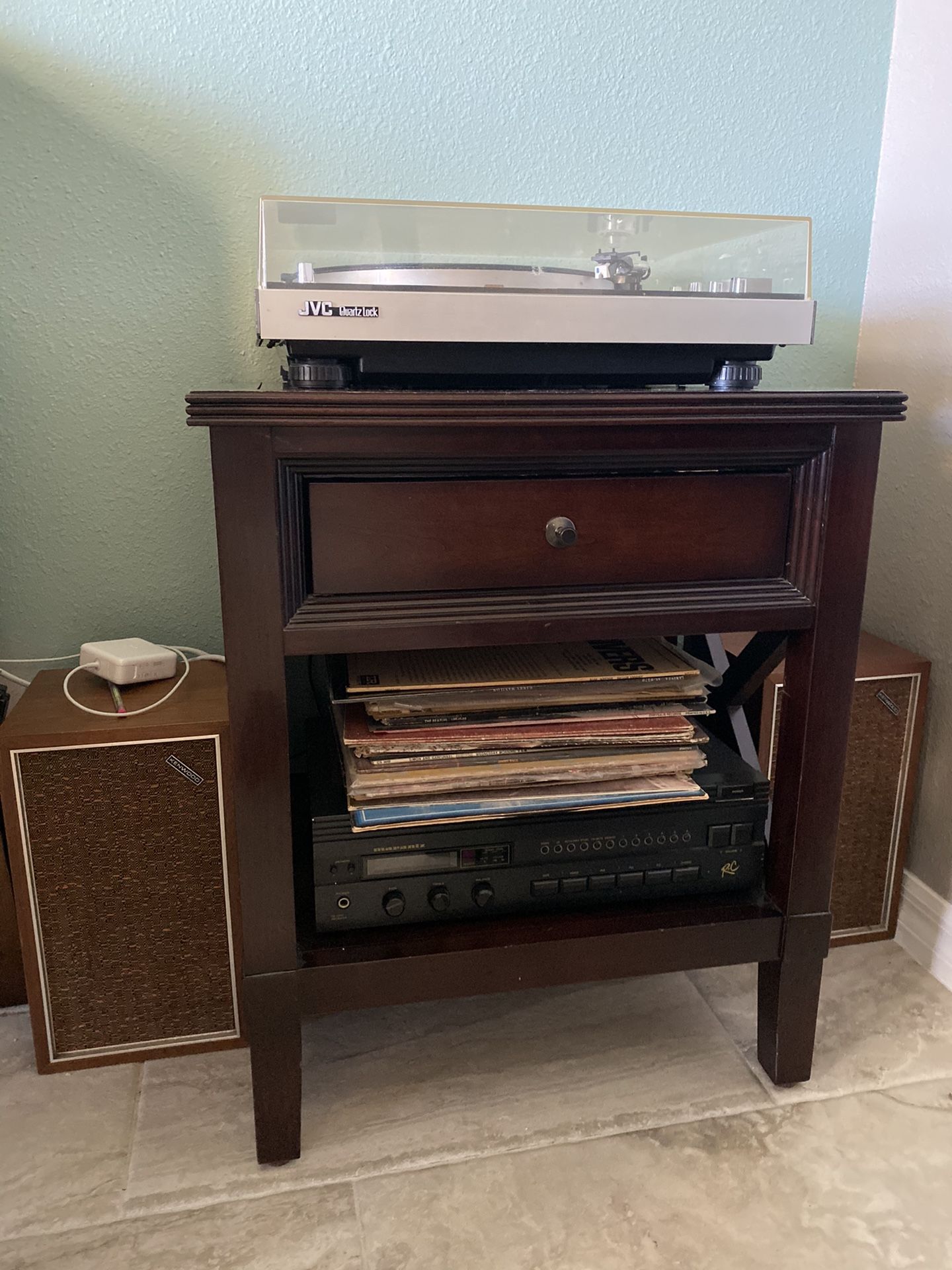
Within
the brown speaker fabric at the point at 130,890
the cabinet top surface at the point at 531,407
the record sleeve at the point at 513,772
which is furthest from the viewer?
the brown speaker fabric at the point at 130,890

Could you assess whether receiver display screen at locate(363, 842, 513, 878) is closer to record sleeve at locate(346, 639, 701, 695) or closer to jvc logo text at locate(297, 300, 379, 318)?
record sleeve at locate(346, 639, 701, 695)

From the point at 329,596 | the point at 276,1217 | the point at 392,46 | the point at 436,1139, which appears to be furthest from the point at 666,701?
the point at 392,46

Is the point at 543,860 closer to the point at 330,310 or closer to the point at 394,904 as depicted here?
the point at 394,904

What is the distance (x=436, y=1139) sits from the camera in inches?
35.0

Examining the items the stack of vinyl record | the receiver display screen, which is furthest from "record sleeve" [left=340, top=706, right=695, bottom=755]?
the receiver display screen

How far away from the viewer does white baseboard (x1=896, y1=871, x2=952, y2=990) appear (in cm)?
115

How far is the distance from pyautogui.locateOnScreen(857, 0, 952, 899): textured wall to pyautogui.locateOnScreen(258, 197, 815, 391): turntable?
30cm

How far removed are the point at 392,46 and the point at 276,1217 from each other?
1223 mm

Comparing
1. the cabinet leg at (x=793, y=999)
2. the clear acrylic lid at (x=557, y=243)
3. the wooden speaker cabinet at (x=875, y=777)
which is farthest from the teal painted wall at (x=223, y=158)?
the cabinet leg at (x=793, y=999)

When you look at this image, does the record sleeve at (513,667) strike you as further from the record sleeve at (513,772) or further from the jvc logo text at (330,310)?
the jvc logo text at (330,310)

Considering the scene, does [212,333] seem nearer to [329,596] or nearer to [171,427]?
[171,427]

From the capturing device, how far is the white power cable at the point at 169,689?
0.94 meters

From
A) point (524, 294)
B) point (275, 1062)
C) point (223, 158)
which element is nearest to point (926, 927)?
point (275, 1062)

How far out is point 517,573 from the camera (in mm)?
769
